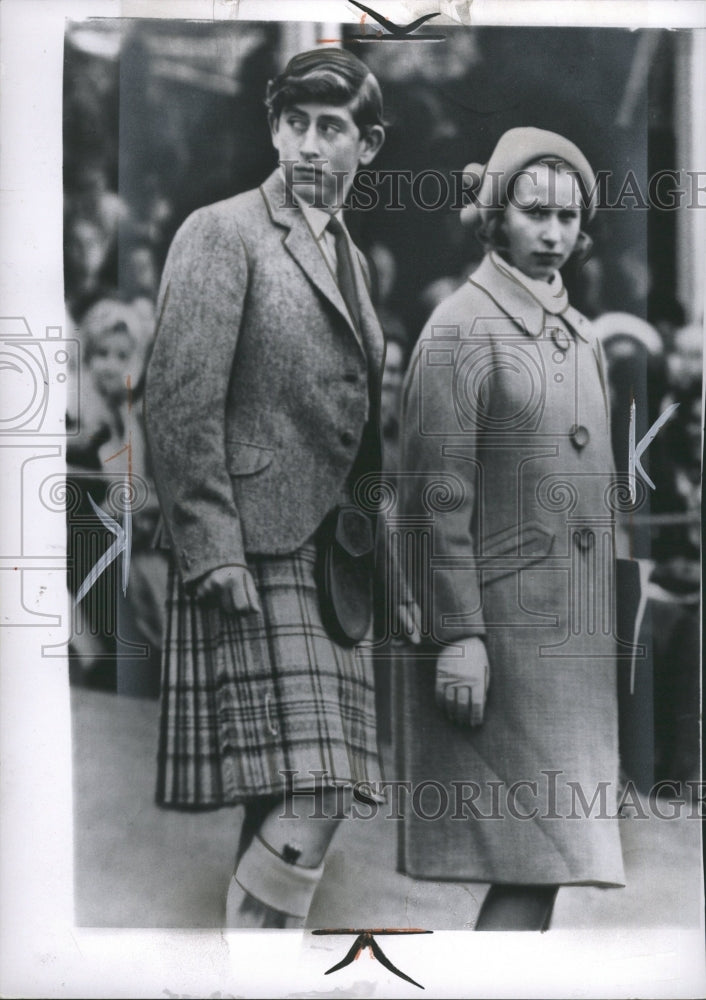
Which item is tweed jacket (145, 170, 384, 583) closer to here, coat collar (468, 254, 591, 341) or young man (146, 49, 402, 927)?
young man (146, 49, 402, 927)

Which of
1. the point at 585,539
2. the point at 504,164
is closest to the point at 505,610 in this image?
the point at 585,539

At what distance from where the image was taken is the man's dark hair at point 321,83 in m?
3.12

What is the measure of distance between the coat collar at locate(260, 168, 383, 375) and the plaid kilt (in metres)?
0.68

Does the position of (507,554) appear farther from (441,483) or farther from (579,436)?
(579,436)

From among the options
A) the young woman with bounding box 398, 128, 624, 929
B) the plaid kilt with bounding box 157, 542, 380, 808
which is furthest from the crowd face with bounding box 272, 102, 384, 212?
the plaid kilt with bounding box 157, 542, 380, 808

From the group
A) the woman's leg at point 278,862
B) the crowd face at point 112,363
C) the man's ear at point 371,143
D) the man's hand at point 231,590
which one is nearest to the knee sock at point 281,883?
the woman's leg at point 278,862

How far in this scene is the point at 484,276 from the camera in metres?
3.15

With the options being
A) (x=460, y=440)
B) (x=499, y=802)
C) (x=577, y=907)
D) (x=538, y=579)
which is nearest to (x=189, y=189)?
(x=460, y=440)

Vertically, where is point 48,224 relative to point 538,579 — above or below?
above

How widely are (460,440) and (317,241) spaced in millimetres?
772

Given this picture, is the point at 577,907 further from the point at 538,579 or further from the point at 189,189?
the point at 189,189

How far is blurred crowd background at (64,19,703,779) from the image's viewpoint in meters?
3.11

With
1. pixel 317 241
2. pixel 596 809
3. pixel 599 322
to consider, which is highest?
pixel 317 241

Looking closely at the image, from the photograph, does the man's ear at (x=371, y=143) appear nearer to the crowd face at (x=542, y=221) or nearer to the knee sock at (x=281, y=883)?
the crowd face at (x=542, y=221)
